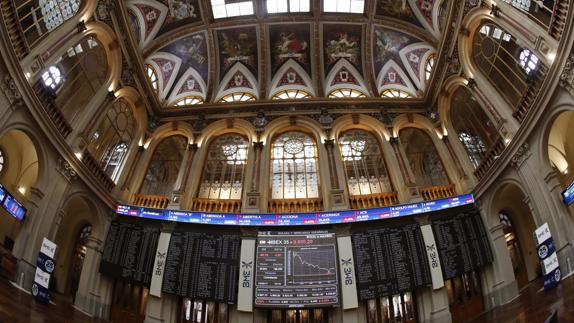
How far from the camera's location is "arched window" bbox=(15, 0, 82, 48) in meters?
12.7

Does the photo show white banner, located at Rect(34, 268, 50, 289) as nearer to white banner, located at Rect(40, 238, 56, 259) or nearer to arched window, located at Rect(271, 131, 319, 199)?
white banner, located at Rect(40, 238, 56, 259)

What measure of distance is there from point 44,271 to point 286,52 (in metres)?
17.0

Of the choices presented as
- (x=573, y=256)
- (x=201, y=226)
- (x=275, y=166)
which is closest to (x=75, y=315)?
(x=201, y=226)

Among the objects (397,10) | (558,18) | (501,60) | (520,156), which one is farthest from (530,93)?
(397,10)

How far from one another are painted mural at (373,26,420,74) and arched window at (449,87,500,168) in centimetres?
483

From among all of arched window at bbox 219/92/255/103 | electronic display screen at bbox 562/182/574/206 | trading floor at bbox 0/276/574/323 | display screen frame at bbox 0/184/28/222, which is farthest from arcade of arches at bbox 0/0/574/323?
trading floor at bbox 0/276/574/323

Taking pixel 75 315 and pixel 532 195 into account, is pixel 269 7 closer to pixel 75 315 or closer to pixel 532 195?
pixel 532 195

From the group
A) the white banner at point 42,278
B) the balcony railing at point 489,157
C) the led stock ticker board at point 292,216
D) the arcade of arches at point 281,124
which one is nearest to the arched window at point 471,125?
the arcade of arches at point 281,124

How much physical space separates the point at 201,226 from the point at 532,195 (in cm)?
1284

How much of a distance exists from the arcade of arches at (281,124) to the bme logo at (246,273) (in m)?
1.11

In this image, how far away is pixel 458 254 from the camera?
15.1 meters

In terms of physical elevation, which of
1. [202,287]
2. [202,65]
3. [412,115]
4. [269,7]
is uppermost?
[269,7]

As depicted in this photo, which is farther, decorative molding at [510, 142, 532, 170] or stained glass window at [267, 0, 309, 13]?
stained glass window at [267, 0, 309, 13]

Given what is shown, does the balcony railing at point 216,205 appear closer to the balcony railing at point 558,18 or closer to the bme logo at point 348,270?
the bme logo at point 348,270
